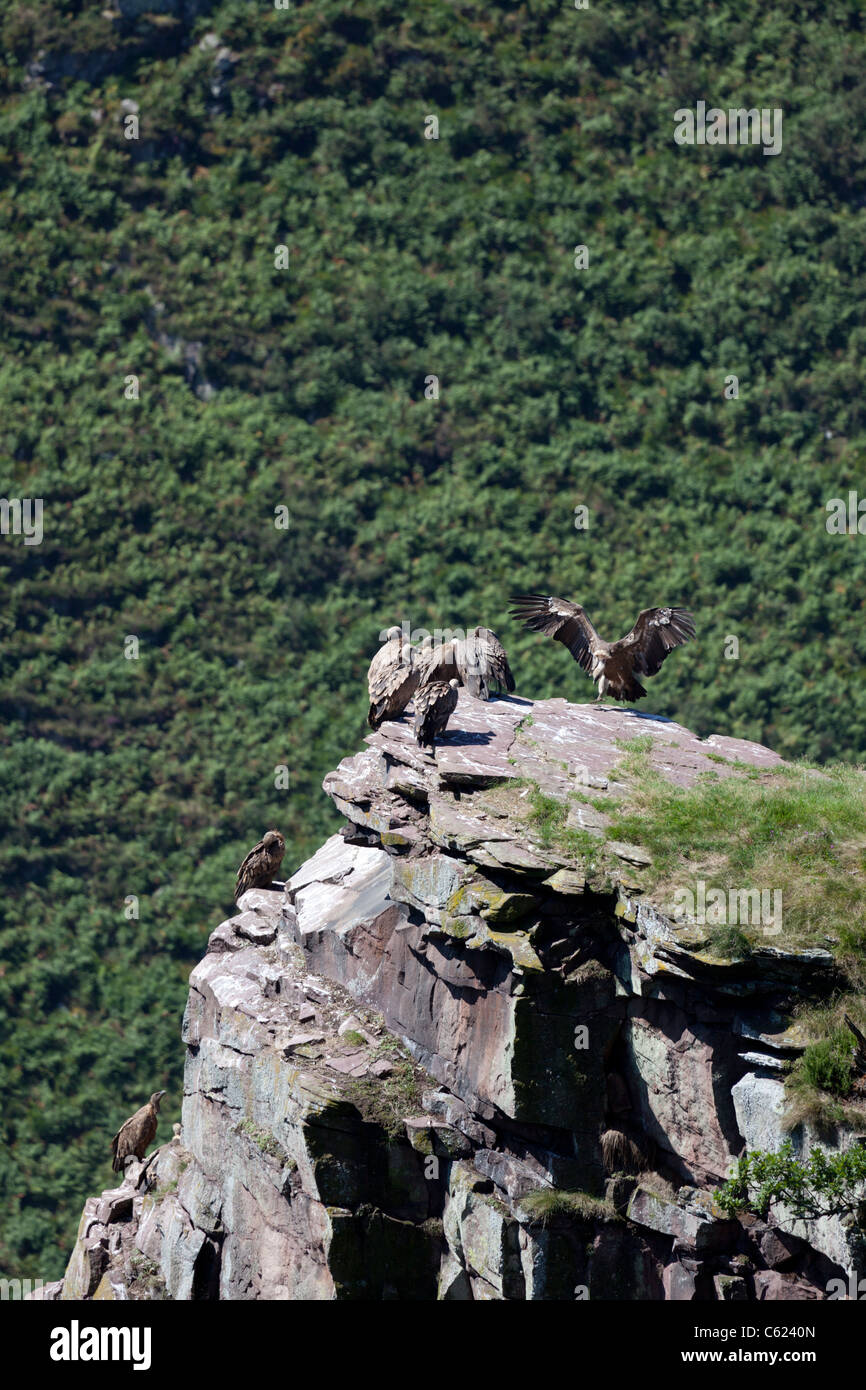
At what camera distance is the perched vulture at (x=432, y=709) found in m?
26.3

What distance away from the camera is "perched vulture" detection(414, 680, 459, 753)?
26.3 metres

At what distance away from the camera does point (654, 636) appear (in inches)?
1157

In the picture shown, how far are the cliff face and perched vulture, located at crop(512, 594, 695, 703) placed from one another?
3.02 ft

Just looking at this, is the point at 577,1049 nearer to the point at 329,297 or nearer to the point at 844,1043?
the point at 844,1043

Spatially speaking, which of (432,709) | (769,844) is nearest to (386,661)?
(432,709)

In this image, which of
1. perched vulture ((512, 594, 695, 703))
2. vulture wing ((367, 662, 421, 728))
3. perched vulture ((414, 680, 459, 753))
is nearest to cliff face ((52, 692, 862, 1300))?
perched vulture ((414, 680, 459, 753))

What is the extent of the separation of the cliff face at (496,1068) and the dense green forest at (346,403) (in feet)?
117

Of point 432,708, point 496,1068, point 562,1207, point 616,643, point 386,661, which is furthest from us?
point 616,643

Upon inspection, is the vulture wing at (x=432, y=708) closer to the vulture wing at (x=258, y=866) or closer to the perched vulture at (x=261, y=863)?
the perched vulture at (x=261, y=863)

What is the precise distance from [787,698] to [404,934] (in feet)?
141

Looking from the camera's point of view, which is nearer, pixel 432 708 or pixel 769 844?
pixel 769 844

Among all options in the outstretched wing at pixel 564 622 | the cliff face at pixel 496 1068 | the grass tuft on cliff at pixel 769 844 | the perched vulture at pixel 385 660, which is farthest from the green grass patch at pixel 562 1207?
the outstretched wing at pixel 564 622

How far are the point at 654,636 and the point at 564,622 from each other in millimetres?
1679

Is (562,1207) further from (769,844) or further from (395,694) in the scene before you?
(395,694)
